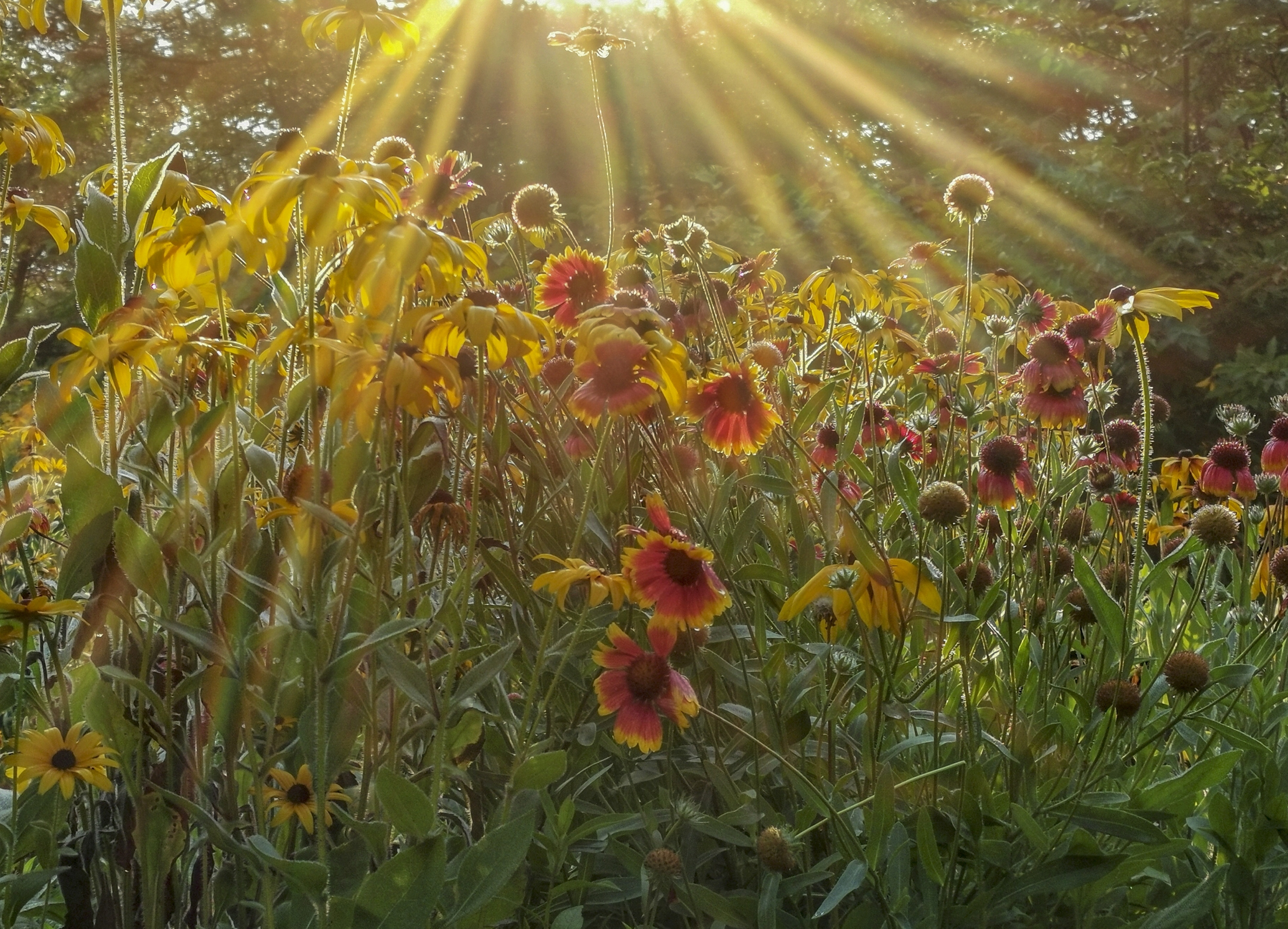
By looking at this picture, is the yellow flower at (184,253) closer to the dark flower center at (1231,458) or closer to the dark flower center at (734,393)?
the dark flower center at (734,393)

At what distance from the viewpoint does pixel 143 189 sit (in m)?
1.25

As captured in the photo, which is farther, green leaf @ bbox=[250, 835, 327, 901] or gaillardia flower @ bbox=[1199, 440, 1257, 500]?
gaillardia flower @ bbox=[1199, 440, 1257, 500]

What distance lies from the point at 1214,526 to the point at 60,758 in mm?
1595

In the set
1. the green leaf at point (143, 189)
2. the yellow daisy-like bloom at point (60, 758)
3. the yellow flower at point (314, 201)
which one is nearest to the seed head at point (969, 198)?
the yellow flower at point (314, 201)

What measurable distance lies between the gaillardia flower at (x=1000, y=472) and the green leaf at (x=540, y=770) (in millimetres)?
811

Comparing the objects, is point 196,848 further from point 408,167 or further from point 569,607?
point 408,167

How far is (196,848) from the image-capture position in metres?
1.29

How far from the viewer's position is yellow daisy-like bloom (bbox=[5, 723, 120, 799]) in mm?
1254

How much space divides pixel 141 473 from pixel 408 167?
67cm

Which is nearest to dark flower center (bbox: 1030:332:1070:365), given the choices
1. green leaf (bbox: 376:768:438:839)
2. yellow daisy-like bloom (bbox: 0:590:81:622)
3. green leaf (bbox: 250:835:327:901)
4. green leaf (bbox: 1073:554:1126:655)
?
green leaf (bbox: 1073:554:1126:655)

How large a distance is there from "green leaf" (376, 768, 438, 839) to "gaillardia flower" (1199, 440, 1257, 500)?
1648 millimetres

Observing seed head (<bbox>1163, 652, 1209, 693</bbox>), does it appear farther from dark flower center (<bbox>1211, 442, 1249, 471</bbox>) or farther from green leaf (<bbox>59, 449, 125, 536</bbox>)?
green leaf (<bbox>59, 449, 125, 536</bbox>)

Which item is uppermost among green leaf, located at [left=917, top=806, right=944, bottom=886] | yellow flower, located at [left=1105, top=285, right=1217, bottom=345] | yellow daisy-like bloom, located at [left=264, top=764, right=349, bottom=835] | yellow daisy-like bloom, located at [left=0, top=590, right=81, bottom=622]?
yellow flower, located at [left=1105, top=285, right=1217, bottom=345]

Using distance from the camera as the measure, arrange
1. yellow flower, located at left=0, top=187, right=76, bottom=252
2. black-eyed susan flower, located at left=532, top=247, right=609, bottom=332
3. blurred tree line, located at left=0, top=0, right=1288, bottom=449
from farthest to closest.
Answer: blurred tree line, located at left=0, top=0, right=1288, bottom=449 < black-eyed susan flower, located at left=532, top=247, right=609, bottom=332 < yellow flower, located at left=0, top=187, right=76, bottom=252
